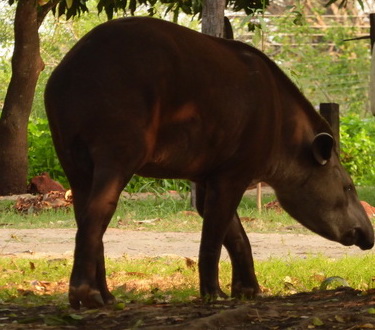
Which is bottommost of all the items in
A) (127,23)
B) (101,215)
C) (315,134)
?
(101,215)

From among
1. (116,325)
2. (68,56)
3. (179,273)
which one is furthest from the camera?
A: (179,273)

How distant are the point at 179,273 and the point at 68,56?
2.55m

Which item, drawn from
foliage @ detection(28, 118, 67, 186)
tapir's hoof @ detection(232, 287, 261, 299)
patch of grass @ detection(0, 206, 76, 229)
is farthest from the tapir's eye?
foliage @ detection(28, 118, 67, 186)

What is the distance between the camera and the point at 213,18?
12383 mm

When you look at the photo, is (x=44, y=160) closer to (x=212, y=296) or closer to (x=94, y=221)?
(x=212, y=296)

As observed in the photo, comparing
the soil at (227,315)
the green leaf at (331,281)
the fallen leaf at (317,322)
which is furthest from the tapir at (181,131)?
the fallen leaf at (317,322)

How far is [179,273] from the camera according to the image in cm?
759

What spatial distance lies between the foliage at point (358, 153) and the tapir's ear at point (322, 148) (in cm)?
1323

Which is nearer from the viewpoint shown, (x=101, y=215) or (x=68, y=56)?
(x=101, y=215)

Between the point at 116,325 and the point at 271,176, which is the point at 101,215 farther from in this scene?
the point at 271,176

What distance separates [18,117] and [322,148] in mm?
10755

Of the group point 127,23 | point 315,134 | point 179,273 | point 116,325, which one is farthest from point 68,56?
point 179,273

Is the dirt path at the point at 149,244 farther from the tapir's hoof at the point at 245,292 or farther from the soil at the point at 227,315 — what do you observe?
the soil at the point at 227,315

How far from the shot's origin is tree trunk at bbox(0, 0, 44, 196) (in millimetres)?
16500
